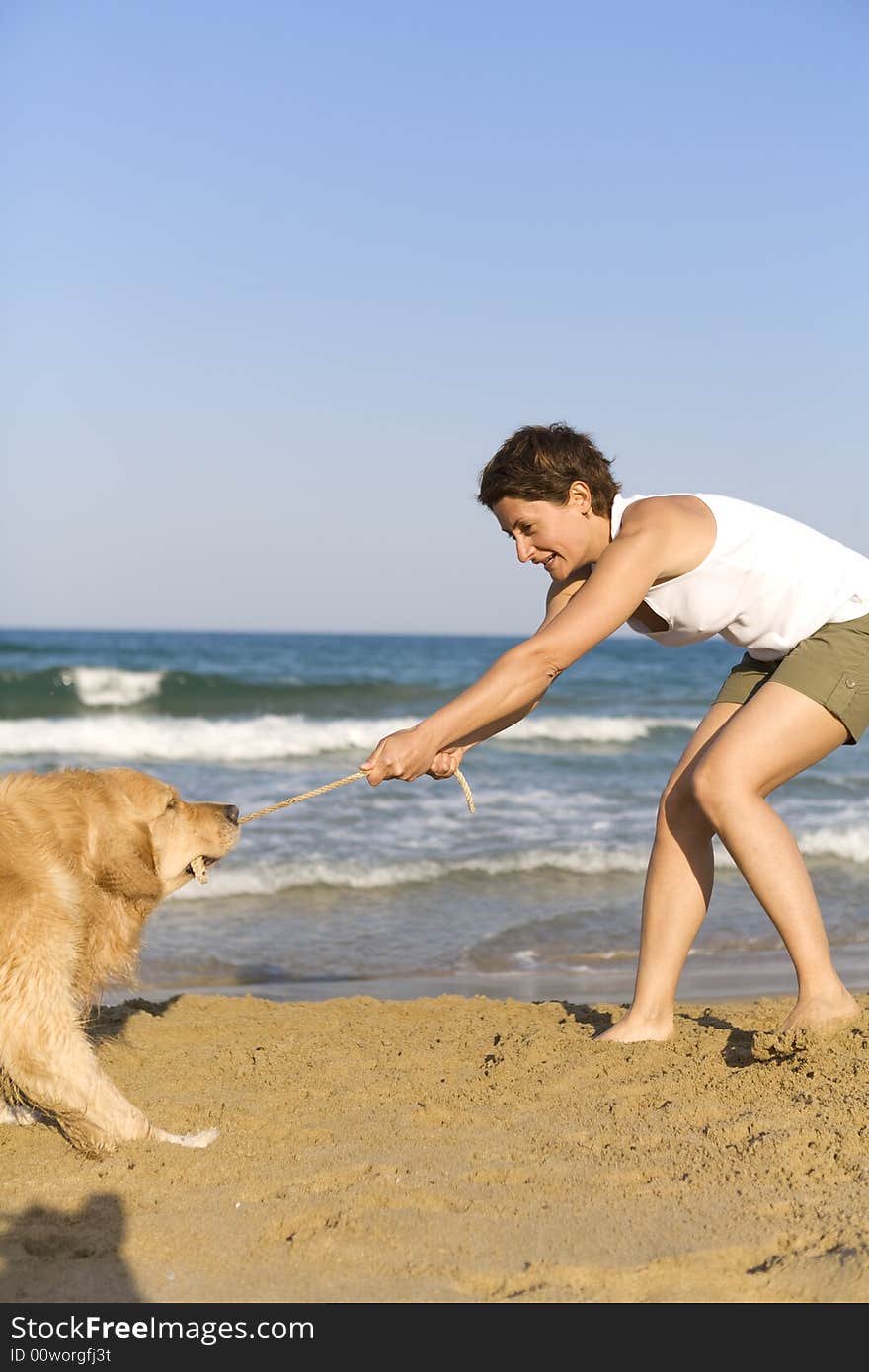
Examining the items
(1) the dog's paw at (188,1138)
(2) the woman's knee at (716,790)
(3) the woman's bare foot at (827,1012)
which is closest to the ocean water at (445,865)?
(3) the woman's bare foot at (827,1012)

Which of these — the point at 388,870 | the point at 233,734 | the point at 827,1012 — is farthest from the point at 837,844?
the point at 233,734

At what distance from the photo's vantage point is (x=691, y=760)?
421 centimetres

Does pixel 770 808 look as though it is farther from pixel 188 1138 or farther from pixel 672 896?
pixel 188 1138

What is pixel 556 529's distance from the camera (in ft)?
12.8

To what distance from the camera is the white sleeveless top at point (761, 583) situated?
3811 millimetres

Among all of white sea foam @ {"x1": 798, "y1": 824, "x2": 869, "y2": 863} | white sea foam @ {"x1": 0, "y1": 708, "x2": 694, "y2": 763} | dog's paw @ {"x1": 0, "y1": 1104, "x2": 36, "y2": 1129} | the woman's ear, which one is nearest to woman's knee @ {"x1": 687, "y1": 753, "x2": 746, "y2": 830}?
the woman's ear

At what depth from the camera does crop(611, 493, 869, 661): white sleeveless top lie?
3811 millimetres

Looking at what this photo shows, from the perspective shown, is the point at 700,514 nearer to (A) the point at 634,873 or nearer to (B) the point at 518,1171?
(B) the point at 518,1171

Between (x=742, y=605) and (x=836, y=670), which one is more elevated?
(x=742, y=605)

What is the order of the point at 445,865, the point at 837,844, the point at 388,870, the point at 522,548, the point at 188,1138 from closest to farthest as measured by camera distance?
the point at 188,1138
the point at 522,548
the point at 388,870
the point at 445,865
the point at 837,844

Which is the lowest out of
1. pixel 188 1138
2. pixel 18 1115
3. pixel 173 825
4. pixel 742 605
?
pixel 18 1115

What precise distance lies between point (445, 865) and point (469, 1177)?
563 centimetres

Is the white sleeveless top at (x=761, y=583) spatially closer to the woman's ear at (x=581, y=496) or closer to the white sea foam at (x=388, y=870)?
the woman's ear at (x=581, y=496)
